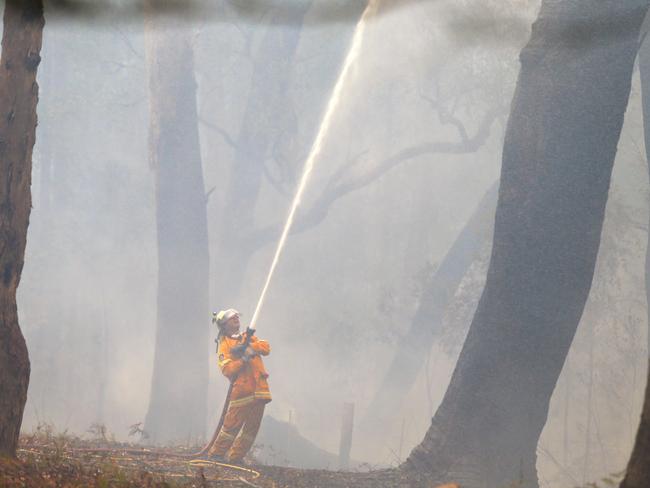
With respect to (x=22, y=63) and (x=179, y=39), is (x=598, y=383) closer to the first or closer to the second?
(x=179, y=39)

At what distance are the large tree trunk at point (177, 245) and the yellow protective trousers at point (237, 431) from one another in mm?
6966

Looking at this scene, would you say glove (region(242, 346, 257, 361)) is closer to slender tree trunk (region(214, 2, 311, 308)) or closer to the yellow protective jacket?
the yellow protective jacket

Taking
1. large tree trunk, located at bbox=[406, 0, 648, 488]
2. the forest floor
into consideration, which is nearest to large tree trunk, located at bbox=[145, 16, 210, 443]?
the forest floor

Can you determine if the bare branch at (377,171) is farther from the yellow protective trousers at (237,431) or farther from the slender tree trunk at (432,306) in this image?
the yellow protective trousers at (237,431)

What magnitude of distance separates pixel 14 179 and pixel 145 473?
2148 millimetres

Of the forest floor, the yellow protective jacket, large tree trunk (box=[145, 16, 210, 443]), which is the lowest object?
the forest floor

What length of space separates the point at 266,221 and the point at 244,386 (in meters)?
24.7

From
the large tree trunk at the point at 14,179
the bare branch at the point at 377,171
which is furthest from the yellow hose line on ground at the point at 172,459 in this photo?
the bare branch at the point at 377,171

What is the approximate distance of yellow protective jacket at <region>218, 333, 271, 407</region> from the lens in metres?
8.30

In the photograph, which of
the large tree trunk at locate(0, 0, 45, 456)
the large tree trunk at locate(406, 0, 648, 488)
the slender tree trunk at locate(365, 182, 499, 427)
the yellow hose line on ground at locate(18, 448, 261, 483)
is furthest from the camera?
the slender tree trunk at locate(365, 182, 499, 427)

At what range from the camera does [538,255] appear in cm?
704

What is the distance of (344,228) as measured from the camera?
106ft

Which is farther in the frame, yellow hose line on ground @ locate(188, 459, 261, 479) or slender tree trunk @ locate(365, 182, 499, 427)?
slender tree trunk @ locate(365, 182, 499, 427)

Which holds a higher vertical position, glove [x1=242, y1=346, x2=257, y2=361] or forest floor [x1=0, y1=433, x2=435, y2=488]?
glove [x1=242, y1=346, x2=257, y2=361]
